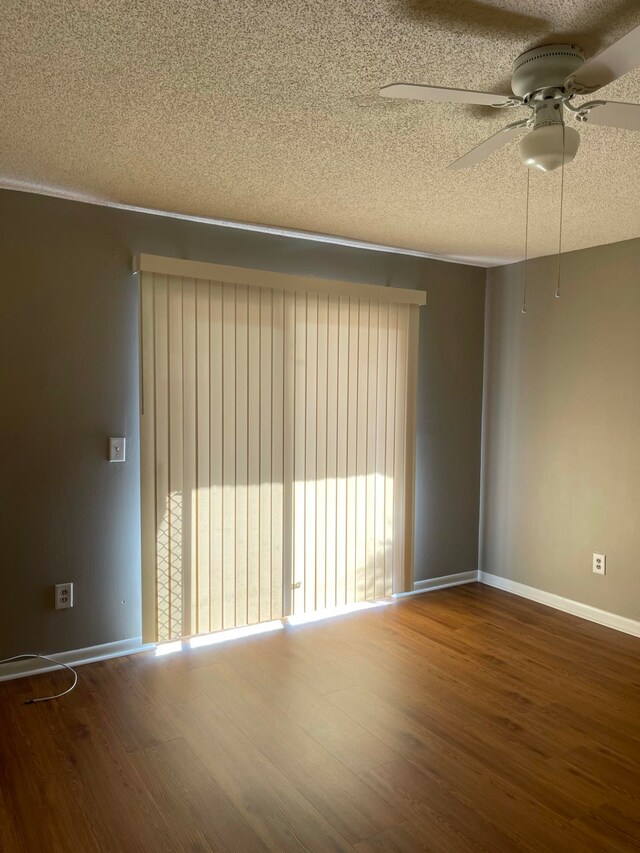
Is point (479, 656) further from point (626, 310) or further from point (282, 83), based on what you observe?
point (282, 83)

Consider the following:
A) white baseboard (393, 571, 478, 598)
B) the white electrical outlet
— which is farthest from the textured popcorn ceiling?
white baseboard (393, 571, 478, 598)

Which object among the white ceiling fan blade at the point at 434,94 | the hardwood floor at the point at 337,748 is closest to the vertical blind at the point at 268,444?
the hardwood floor at the point at 337,748

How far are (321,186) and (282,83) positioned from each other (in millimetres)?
968

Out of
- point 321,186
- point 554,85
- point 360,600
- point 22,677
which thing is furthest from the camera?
point 360,600

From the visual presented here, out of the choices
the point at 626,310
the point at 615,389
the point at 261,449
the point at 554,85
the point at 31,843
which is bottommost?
the point at 31,843

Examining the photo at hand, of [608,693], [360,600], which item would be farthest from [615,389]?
[360,600]

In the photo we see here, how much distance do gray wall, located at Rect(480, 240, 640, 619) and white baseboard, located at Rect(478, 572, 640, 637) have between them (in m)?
0.04

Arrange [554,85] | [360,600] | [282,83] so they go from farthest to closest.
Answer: [360,600], [282,83], [554,85]

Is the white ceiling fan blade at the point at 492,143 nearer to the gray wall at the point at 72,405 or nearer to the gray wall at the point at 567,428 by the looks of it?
the gray wall at the point at 72,405

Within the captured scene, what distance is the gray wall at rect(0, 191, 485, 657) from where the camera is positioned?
3002mm

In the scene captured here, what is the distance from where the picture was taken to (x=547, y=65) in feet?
5.54

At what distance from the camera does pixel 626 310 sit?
3.76 meters

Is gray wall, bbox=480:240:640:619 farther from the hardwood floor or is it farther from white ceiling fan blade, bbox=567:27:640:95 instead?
white ceiling fan blade, bbox=567:27:640:95

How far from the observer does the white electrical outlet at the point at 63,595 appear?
3.12m
